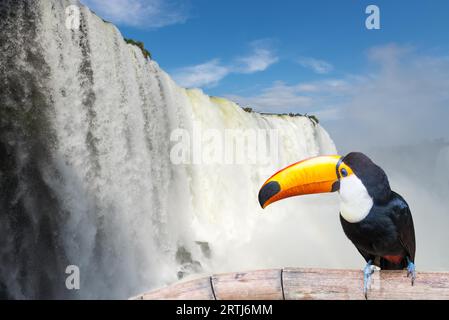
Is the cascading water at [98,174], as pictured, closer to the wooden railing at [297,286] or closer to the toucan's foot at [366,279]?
the wooden railing at [297,286]

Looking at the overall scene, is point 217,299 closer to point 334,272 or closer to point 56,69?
point 334,272

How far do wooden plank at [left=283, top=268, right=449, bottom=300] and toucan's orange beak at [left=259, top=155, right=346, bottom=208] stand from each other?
16.8 inches

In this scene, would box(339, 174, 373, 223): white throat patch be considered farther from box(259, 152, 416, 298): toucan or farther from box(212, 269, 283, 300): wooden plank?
box(212, 269, 283, 300): wooden plank

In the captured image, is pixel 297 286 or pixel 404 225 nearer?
pixel 297 286

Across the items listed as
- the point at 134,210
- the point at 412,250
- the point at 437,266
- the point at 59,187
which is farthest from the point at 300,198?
the point at 412,250

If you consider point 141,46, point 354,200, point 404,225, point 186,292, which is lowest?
point 186,292

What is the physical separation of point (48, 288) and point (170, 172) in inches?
176

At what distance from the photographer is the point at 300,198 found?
707 inches

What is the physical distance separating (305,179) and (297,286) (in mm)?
549

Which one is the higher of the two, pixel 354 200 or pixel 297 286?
pixel 354 200

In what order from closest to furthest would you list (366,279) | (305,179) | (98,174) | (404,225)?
1. (366,279)
2. (305,179)
3. (404,225)
4. (98,174)

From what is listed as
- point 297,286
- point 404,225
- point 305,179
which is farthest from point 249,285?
point 404,225

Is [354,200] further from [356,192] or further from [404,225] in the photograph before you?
[404,225]

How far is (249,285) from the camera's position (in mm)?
2096
